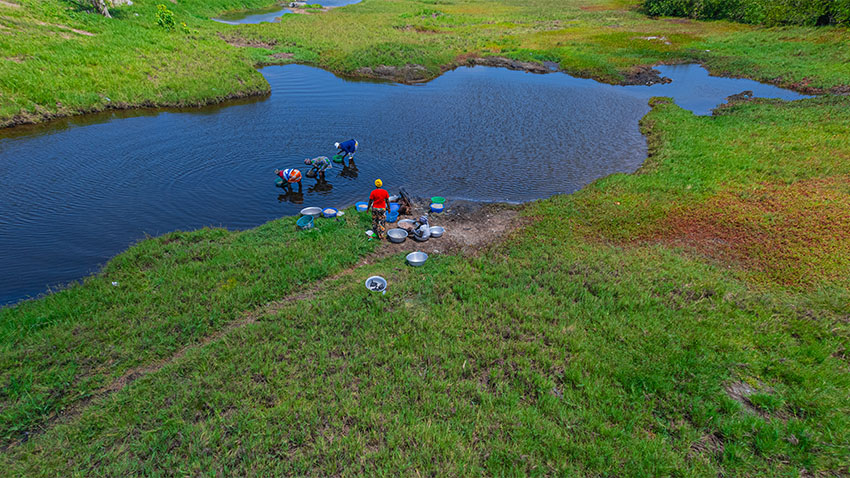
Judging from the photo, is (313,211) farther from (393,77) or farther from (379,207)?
(393,77)

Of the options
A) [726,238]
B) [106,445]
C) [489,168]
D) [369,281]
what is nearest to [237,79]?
[489,168]

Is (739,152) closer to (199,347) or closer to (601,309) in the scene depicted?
(601,309)

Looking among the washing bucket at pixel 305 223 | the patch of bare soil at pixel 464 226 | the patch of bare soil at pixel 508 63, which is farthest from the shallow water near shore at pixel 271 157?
the patch of bare soil at pixel 508 63

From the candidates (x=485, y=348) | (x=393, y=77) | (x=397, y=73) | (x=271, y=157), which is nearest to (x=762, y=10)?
(x=397, y=73)

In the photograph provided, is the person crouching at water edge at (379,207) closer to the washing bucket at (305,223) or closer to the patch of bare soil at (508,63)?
the washing bucket at (305,223)

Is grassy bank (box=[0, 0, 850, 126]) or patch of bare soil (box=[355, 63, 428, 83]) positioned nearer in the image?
grassy bank (box=[0, 0, 850, 126])

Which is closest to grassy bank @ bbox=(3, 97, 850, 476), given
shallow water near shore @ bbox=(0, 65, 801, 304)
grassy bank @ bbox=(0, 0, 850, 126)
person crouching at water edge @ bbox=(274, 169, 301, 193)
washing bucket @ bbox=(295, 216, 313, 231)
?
washing bucket @ bbox=(295, 216, 313, 231)

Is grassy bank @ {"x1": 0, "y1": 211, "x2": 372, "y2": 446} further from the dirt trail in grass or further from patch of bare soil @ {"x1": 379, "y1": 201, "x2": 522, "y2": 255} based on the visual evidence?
patch of bare soil @ {"x1": 379, "y1": 201, "x2": 522, "y2": 255}
